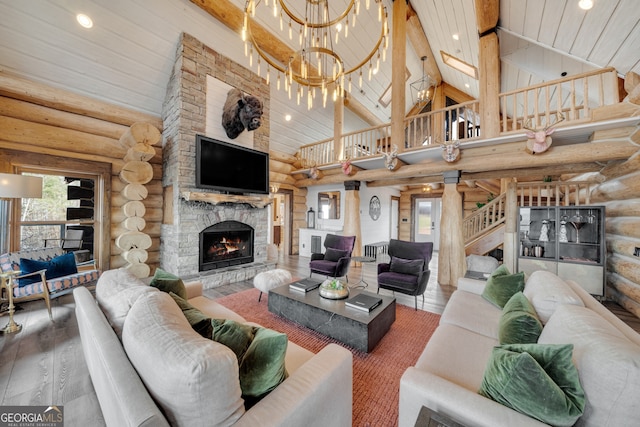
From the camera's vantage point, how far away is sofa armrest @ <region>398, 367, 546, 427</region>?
3.16ft

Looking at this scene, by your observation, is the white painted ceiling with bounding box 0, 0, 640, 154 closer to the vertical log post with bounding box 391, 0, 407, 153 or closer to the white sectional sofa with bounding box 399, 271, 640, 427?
the vertical log post with bounding box 391, 0, 407, 153

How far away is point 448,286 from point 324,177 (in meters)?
3.90

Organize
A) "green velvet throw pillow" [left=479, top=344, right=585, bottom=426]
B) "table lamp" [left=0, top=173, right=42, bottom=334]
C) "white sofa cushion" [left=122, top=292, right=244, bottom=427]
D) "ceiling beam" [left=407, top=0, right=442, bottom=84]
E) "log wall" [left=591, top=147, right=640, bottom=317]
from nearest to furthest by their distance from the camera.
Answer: "white sofa cushion" [left=122, top=292, right=244, bottom=427] < "green velvet throw pillow" [left=479, top=344, right=585, bottom=426] < "table lamp" [left=0, top=173, right=42, bottom=334] < "log wall" [left=591, top=147, right=640, bottom=317] < "ceiling beam" [left=407, top=0, right=442, bottom=84]

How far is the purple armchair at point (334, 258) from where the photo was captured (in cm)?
417

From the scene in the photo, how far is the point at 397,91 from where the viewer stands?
4.93 m

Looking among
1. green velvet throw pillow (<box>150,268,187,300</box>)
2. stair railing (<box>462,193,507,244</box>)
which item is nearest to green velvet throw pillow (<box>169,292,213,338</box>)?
green velvet throw pillow (<box>150,268,187,300</box>)

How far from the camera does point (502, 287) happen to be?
240cm

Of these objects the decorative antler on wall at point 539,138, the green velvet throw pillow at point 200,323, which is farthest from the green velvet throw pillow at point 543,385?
the decorative antler on wall at point 539,138

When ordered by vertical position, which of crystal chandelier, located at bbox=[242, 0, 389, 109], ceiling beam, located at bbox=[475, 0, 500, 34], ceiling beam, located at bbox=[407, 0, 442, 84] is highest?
ceiling beam, located at bbox=[407, 0, 442, 84]

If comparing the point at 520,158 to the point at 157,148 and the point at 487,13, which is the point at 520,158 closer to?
the point at 487,13

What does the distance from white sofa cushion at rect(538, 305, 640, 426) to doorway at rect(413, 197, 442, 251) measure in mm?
8448

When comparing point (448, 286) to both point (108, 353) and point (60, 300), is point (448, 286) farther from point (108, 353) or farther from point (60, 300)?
point (60, 300)

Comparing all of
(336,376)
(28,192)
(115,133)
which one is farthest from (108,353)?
(115,133)

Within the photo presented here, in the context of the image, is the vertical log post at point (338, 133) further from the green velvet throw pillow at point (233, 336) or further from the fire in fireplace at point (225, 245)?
the green velvet throw pillow at point (233, 336)
